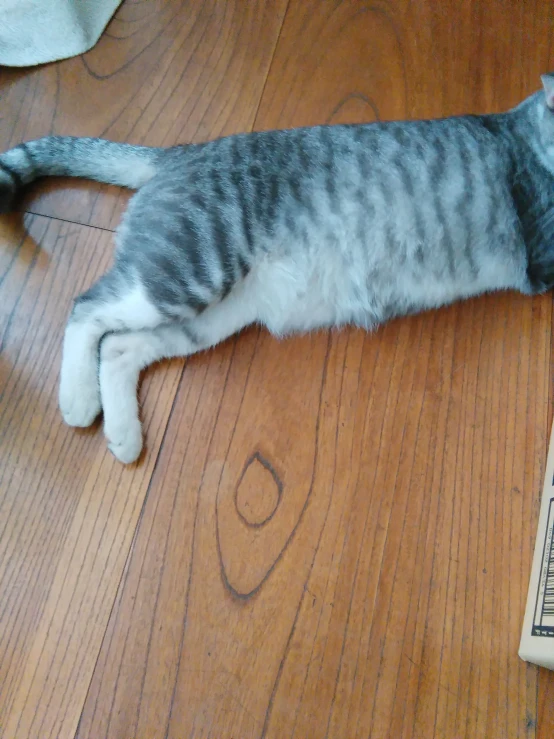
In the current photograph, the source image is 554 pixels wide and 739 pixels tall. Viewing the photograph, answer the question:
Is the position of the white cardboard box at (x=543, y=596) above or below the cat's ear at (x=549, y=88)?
below

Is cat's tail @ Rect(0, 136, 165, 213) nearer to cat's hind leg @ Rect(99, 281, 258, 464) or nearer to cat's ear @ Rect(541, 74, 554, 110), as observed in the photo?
cat's hind leg @ Rect(99, 281, 258, 464)

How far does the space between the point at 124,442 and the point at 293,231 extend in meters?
0.52

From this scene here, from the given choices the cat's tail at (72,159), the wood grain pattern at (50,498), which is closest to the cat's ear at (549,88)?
the cat's tail at (72,159)

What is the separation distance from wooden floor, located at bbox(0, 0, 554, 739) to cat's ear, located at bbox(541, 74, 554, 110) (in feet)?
1.28

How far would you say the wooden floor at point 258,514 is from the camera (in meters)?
0.94

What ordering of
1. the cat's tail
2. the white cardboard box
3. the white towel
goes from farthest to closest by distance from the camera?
the white towel, the cat's tail, the white cardboard box

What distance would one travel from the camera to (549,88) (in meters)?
1.08

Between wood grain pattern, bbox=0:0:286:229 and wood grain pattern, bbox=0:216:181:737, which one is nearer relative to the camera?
wood grain pattern, bbox=0:216:181:737

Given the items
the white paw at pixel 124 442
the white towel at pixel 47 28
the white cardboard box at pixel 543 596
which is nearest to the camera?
the white cardboard box at pixel 543 596

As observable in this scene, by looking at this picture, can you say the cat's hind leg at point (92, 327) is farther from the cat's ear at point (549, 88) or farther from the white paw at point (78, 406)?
the cat's ear at point (549, 88)

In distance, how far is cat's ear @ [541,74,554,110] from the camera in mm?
1073

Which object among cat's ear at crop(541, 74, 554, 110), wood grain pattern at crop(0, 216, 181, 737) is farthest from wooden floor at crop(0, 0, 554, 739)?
cat's ear at crop(541, 74, 554, 110)

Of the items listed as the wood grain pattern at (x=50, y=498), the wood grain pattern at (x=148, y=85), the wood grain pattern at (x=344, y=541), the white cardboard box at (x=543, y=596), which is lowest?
the white cardboard box at (x=543, y=596)

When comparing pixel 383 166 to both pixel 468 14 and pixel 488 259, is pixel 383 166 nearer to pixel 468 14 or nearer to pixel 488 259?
pixel 488 259
